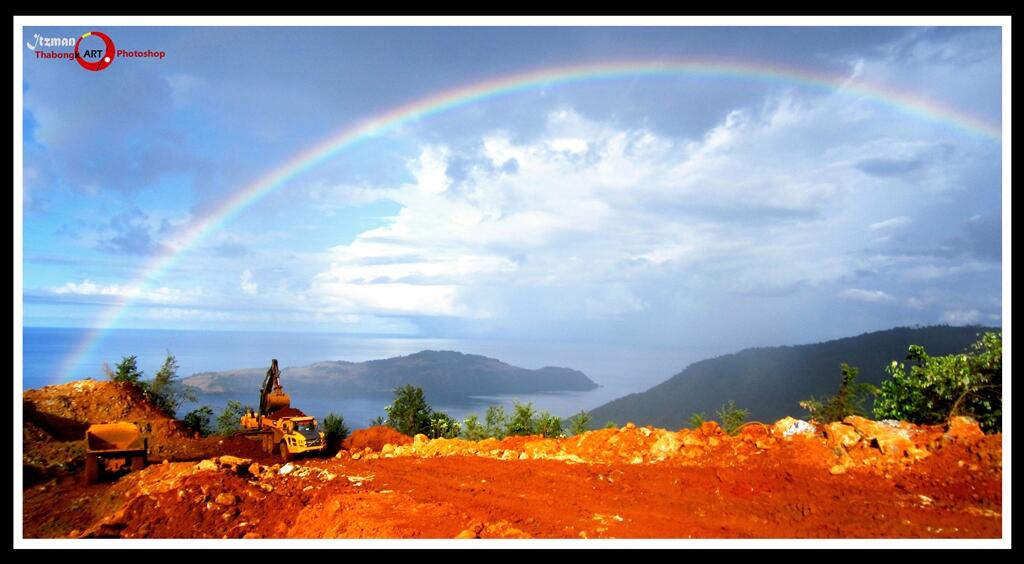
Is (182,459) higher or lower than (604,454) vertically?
lower

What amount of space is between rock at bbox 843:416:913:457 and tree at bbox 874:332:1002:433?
1.57m

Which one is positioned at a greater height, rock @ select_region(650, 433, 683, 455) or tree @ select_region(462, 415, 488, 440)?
rock @ select_region(650, 433, 683, 455)

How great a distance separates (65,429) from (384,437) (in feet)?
38.1

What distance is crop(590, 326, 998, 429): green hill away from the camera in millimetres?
31500

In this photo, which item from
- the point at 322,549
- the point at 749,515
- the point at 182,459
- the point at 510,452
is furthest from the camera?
the point at 182,459

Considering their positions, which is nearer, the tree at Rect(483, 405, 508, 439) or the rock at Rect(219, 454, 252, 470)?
the rock at Rect(219, 454, 252, 470)

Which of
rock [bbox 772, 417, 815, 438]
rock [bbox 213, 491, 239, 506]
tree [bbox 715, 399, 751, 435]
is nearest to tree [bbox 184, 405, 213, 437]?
rock [bbox 213, 491, 239, 506]

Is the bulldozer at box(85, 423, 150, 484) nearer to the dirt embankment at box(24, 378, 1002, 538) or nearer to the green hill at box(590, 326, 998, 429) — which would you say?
the dirt embankment at box(24, 378, 1002, 538)

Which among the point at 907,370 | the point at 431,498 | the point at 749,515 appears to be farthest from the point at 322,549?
the point at 907,370

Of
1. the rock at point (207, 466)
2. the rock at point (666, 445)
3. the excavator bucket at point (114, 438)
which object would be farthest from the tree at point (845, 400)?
the excavator bucket at point (114, 438)

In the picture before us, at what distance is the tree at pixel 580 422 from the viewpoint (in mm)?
22019

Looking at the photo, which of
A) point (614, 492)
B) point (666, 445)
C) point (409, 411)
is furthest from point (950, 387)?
point (409, 411)

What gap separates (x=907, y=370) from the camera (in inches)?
536

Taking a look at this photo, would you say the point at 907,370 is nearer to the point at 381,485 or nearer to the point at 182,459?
the point at 381,485
